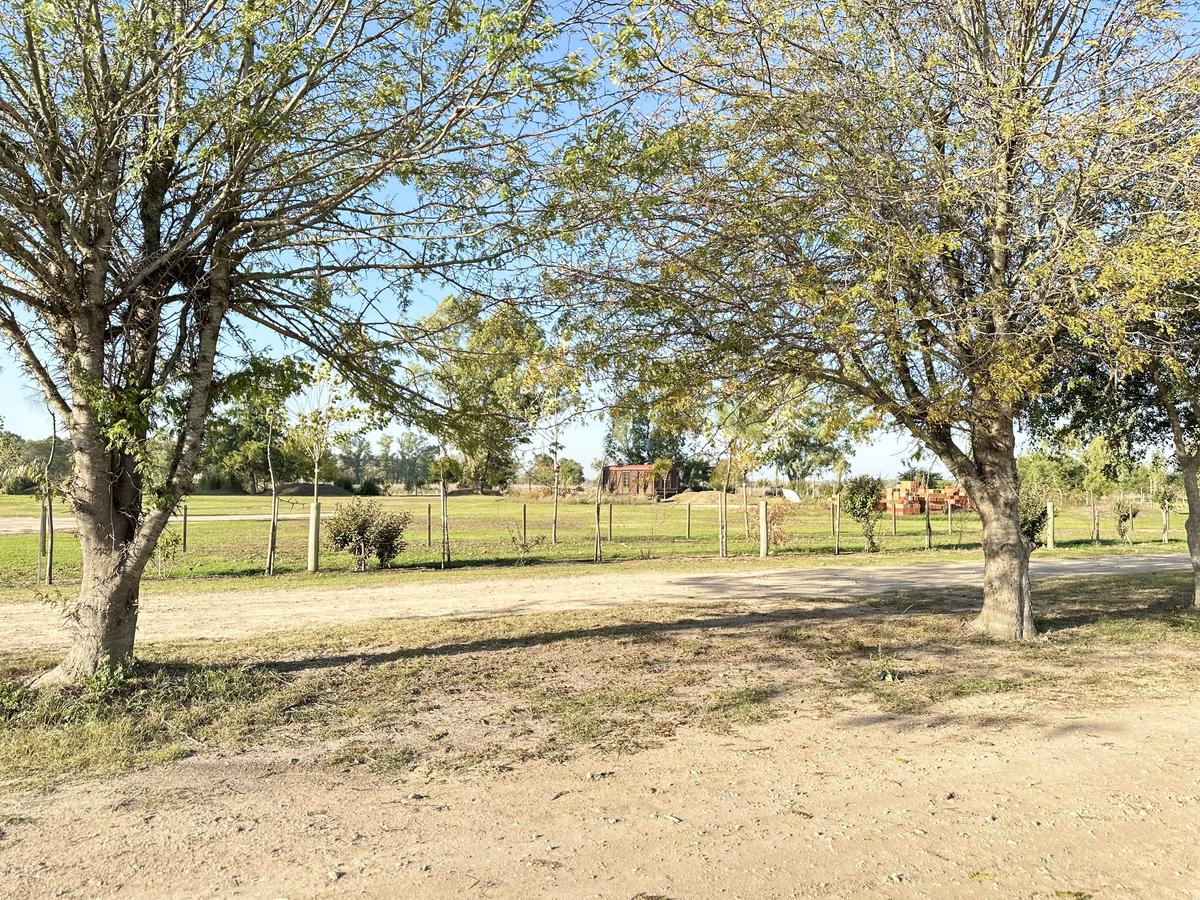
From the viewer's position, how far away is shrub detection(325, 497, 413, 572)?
57.7 feet

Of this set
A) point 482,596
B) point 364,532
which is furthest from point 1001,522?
point 364,532

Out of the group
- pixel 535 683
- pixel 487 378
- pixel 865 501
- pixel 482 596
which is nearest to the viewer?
pixel 535 683

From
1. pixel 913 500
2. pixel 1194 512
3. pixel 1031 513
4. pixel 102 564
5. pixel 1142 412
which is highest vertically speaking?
pixel 1142 412

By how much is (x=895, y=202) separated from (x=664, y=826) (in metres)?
6.30

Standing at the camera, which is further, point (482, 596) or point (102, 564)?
point (482, 596)

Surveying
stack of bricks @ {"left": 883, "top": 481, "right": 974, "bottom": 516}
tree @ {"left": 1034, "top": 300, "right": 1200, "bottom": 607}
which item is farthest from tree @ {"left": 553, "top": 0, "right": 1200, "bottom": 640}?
stack of bricks @ {"left": 883, "top": 481, "right": 974, "bottom": 516}

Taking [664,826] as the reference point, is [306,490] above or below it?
above

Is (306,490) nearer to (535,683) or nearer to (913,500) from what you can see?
(913,500)

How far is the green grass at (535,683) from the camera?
221 inches

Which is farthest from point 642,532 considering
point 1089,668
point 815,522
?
point 1089,668

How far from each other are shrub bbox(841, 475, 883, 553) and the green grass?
1183 centimetres

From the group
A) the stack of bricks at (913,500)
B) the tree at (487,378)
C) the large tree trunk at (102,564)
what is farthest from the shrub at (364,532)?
the stack of bricks at (913,500)

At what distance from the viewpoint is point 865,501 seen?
23.0 meters

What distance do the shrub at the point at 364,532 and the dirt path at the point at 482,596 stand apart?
1.55m
